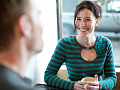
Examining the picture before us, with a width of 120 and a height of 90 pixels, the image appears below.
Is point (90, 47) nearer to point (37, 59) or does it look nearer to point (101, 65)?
point (101, 65)

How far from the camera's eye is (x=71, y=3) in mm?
2332

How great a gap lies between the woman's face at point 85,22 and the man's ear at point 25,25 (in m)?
1.12

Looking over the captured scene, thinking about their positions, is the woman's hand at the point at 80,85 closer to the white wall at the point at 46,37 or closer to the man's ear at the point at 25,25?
the white wall at the point at 46,37

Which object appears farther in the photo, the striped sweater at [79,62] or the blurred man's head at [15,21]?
the striped sweater at [79,62]

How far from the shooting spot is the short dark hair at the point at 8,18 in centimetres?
59

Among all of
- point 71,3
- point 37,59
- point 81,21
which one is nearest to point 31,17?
point 81,21

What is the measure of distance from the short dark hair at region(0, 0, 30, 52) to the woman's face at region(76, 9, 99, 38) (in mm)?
1145

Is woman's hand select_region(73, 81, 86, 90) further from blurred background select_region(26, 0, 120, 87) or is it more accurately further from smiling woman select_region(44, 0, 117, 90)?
A: blurred background select_region(26, 0, 120, 87)

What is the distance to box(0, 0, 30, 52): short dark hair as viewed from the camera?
0.59m

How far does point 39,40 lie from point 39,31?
0.03 meters

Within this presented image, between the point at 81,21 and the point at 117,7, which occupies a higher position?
the point at 117,7

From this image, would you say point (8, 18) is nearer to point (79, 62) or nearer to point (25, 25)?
point (25, 25)

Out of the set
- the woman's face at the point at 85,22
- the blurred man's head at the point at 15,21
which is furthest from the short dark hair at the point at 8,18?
the woman's face at the point at 85,22

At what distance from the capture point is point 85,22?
67.4 inches
